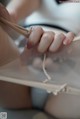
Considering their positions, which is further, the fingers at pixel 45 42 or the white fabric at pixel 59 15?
the white fabric at pixel 59 15

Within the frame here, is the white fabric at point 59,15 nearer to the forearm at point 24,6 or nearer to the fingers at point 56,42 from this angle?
the forearm at point 24,6

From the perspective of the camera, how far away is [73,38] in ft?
1.44

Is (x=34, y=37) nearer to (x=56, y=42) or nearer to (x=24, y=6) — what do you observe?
(x=56, y=42)

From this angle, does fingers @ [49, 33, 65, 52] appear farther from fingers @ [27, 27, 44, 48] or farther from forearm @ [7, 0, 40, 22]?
forearm @ [7, 0, 40, 22]

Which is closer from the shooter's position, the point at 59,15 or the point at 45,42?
the point at 45,42

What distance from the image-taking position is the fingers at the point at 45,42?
1.37 feet

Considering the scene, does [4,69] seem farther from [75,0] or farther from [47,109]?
[75,0]

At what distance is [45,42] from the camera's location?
42cm

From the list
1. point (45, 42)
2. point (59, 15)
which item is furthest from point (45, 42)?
point (59, 15)

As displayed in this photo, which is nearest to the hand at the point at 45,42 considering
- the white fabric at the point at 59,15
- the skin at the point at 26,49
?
the skin at the point at 26,49

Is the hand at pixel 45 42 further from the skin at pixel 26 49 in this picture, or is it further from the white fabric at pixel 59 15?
the white fabric at pixel 59 15

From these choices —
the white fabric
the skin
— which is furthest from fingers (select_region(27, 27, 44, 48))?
the white fabric

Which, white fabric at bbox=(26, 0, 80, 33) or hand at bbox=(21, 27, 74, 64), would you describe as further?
white fabric at bbox=(26, 0, 80, 33)

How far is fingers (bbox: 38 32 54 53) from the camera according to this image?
42 cm
